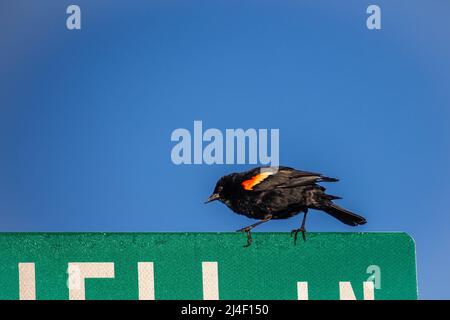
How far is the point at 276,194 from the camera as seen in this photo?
6738 mm

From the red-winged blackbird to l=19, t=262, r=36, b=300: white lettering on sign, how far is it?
2.15 metres

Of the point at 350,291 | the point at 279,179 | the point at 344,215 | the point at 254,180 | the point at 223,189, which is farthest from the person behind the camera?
the point at 223,189

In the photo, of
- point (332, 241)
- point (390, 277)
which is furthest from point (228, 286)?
→ point (390, 277)

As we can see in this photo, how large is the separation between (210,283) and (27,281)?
121cm

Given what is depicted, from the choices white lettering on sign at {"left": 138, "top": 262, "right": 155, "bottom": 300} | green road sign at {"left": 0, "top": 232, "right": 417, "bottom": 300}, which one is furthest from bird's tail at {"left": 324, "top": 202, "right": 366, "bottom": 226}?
white lettering on sign at {"left": 138, "top": 262, "right": 155, "bottom": 300}

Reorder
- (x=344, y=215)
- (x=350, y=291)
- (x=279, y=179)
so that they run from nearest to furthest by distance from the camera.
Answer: (x=350, y=291) → (x=344, y=215) → (x=279, y=179)

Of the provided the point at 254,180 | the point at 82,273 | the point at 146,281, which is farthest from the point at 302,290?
the point at 254,180

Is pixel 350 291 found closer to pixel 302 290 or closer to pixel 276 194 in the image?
pixel 302 290

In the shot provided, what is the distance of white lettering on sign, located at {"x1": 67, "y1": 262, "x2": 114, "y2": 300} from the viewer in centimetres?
498

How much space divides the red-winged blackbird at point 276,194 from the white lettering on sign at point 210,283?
4.94 ft

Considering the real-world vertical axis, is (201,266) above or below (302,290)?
above

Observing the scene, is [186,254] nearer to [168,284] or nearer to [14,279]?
[168,284]

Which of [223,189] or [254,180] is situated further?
[223,189]
